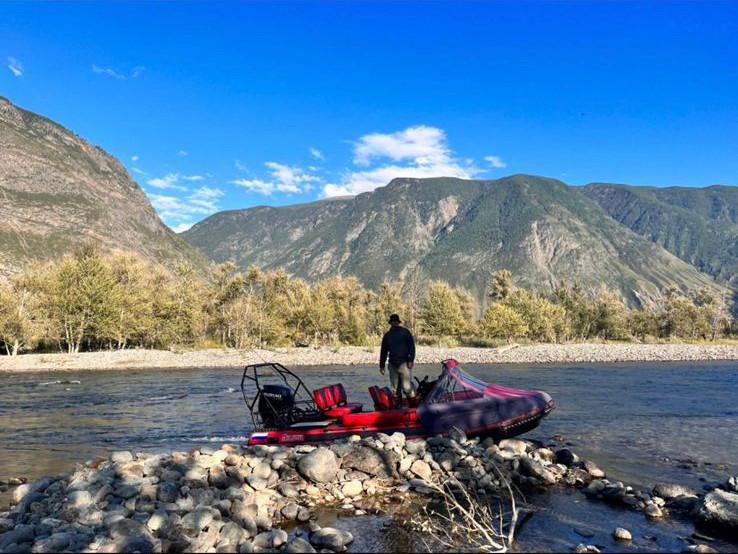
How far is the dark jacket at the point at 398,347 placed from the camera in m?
13.7

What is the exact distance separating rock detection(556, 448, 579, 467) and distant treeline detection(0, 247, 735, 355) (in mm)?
55914

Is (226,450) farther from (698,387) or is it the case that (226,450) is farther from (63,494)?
(698,387)

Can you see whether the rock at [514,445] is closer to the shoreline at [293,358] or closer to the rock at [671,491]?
the rock at [671,491]

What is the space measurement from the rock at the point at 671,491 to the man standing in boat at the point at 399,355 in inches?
235

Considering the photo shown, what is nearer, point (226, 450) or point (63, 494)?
point (63, 494)

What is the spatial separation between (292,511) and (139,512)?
250cm

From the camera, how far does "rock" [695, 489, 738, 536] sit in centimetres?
829

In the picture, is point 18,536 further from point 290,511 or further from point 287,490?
point 287,490

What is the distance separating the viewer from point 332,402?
13.8 m

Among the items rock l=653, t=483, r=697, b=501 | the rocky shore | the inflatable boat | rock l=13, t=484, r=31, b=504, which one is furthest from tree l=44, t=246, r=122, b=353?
rock l=653, t=483, r=697, b=501

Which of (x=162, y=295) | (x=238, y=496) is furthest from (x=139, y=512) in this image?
(x=162, y=295)

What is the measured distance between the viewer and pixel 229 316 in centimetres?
7125

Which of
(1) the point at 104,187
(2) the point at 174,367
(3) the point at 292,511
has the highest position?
(1) the point at 104,187

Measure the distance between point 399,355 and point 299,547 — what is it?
6.96m
